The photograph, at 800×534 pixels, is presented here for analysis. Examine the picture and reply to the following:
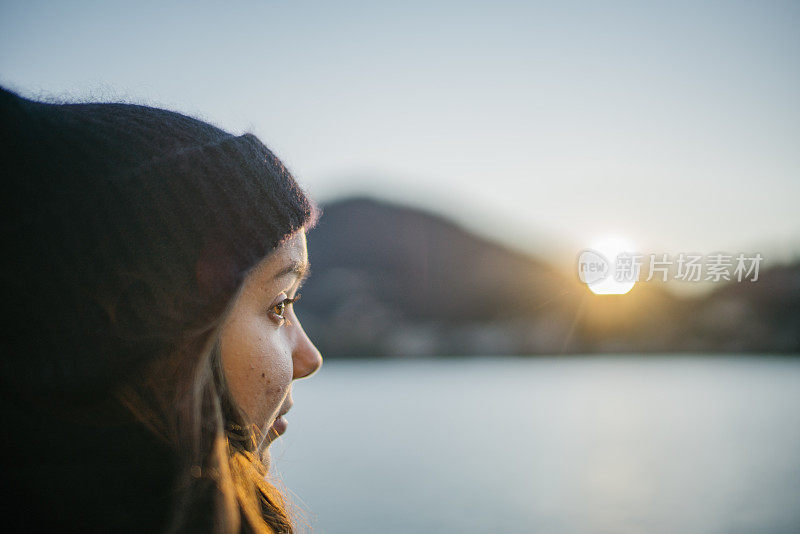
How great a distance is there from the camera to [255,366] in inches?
34.7

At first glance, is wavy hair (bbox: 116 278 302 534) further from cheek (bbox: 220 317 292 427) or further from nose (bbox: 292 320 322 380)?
nose (bbox: 292 320 322 380)

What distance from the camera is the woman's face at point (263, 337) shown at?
2.82 ft

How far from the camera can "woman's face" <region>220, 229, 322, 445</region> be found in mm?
860

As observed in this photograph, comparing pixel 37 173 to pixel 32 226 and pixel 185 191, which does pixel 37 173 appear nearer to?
pixel 32 226

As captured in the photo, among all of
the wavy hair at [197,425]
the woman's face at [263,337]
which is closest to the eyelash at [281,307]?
the woman's face at [263,337]

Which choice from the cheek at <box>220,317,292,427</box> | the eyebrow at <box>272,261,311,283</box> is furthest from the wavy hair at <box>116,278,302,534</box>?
the eyebrow at <box>272,261,311,283</box>

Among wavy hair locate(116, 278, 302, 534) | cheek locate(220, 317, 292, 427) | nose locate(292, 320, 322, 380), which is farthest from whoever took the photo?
nose locate(292, 320, 322, 380)

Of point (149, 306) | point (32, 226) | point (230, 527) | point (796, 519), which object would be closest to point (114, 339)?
point (149, 306)

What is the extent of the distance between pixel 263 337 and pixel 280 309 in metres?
0.07

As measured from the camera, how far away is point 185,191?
2.52 feet

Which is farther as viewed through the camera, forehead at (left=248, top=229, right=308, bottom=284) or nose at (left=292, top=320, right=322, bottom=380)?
nose at (left=292, top=320, right=322, bottom=380)

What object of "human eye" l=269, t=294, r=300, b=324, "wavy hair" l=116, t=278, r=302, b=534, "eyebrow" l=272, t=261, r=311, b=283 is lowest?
"wavy hair" l=116, t=278, r=302, b=534

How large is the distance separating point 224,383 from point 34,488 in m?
0.27

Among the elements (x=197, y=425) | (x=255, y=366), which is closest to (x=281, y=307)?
(x=255, y=366)
